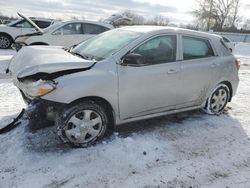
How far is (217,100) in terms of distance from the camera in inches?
222

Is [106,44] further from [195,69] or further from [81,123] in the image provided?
[195,69]

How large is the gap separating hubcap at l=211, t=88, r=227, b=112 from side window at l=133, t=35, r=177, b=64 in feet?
4.52

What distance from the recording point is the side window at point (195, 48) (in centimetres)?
495

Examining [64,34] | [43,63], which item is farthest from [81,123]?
[64,34]

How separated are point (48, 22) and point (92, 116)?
11917 mm

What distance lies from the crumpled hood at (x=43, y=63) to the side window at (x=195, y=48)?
5.78 ft

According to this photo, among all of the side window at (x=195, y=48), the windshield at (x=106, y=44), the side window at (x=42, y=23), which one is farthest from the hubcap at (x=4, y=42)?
the side window at (x=195, y=48)

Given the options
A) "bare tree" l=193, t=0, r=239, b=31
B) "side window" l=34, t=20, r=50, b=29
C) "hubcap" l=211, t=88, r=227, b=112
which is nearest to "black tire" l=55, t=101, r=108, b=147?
"hubcap" l=211, t=88, r=227, b=112

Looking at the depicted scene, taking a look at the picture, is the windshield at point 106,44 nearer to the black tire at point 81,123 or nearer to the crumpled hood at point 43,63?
the crumpled hood at point 43,63

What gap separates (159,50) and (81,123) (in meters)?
1.71

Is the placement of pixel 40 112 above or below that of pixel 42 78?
below

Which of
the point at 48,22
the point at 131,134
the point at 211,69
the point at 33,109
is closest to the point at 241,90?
the point at 211,69

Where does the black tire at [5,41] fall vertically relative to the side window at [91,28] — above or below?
below

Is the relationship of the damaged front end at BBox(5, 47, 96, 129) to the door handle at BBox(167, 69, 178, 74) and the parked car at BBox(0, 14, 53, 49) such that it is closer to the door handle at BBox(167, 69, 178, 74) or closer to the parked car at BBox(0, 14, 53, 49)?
the door handle at BBox(167, 69, 178, 74)
